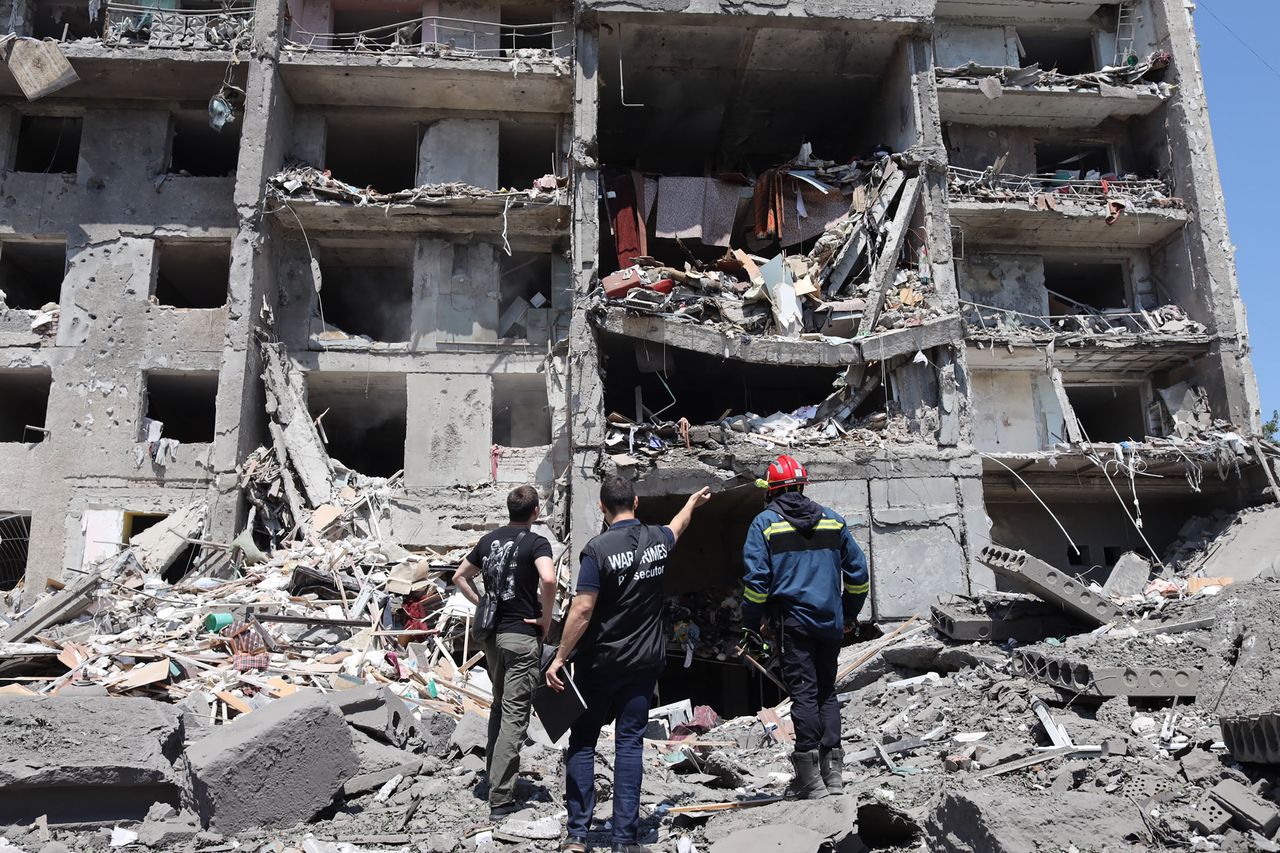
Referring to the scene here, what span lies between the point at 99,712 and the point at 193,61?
614 inches

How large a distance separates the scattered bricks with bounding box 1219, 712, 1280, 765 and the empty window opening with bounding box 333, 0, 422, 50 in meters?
17.6

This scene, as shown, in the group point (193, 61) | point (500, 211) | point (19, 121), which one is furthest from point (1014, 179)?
point (19, 121)

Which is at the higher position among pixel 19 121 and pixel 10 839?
pixel 19 121

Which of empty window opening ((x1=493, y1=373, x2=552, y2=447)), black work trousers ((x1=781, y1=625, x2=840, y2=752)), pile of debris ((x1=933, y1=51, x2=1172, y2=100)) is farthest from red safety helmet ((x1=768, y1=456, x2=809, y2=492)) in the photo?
pile of debris ((x1=933, y1=51, x2=1172, y2=100))

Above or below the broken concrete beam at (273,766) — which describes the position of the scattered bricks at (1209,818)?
below

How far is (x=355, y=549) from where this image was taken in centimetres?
1481

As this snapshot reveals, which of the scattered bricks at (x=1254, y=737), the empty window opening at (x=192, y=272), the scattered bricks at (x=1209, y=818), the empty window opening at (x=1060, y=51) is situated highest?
the empty window opening at (x=1060, y=51)

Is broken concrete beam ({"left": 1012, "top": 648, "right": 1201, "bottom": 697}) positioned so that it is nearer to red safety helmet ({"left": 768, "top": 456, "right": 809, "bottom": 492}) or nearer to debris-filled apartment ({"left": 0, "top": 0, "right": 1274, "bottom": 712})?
red safety helmet ({"left": 768, "top": 456, "right": 809, "bottom": 492})

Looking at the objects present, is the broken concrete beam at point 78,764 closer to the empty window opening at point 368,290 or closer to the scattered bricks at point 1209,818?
the scattered bricks at point 1209,818

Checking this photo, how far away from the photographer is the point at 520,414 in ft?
60.5

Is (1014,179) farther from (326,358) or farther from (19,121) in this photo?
(19,121)

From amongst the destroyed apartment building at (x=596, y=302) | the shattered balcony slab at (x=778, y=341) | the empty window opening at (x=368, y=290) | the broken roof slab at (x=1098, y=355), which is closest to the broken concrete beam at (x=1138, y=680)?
the destroyed apartment building at (x=596, y=302)

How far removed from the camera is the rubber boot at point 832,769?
5.37m

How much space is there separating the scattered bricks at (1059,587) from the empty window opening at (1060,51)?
15918 mm
